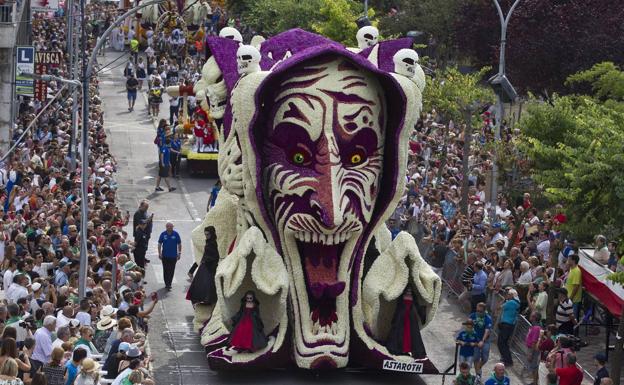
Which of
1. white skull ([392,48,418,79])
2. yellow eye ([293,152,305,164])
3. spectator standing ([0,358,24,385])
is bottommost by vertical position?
spectator standing ([0,358,24,385])

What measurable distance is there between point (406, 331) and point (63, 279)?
5883 millimetres

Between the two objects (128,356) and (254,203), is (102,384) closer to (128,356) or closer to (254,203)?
(128,356)

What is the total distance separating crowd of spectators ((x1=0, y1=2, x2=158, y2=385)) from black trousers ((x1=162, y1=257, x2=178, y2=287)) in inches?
32.6

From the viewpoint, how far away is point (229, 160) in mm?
30797

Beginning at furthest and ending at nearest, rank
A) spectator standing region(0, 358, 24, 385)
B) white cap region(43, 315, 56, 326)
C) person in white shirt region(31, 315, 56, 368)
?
white cap region(43, 315, 56, 326) → person in white shirt region(31, 315, 56, 368) → spectator standing region(0, 358, 24, 385)

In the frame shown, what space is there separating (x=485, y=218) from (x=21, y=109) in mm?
19514

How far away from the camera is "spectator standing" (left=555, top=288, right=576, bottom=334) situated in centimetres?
3042

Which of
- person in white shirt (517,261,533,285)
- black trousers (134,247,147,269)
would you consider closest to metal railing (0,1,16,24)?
black trousers (134,247,147,269)

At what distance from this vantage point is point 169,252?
34875 mm

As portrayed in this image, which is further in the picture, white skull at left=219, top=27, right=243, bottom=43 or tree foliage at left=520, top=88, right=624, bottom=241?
white skull at left=219, top=27, right=243, bottom=43

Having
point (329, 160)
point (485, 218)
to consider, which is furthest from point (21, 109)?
point (329, 160)

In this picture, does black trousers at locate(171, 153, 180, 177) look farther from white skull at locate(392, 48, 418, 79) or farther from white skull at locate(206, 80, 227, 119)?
white skull at locate(392, 48, 418, 79)

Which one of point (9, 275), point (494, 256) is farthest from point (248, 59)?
point (494, 256)

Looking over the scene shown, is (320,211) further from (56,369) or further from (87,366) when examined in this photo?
(87,366)
